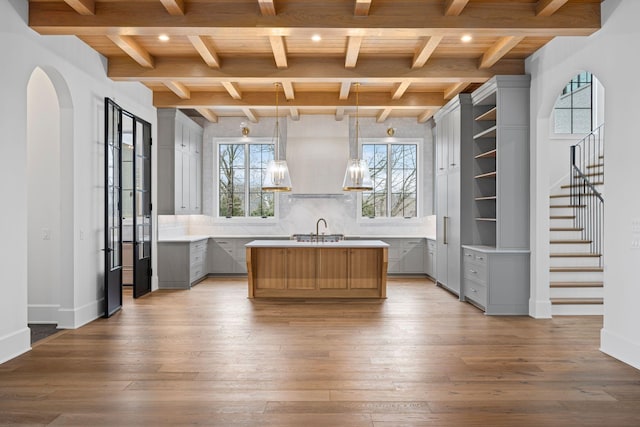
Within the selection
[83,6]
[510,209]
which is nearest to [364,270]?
[510,209]

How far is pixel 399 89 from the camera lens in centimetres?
721

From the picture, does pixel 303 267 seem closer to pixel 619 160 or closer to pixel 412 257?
pixel 412 257

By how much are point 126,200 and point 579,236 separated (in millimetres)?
6495

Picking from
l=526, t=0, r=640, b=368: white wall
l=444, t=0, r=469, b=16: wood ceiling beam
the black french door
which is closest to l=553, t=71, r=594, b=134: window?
l=526, t=0, r=640, b=368: white wall

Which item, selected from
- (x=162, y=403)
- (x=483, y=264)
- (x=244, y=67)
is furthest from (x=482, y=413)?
(x=244, y=67)

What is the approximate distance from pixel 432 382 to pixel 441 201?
496 centimetres

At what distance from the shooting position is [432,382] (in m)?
Answer: 3.53

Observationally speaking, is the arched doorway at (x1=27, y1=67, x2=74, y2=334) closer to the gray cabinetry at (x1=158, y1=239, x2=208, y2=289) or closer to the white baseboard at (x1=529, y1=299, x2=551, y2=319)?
the gray cabinetry at (x1=158, y1=239, x2=208, y2=289)

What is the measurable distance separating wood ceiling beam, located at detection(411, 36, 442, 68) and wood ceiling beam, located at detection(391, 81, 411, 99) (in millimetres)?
752

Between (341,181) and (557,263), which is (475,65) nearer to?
(557,263)

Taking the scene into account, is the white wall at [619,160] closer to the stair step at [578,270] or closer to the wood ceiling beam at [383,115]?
the stair step at [578,270]

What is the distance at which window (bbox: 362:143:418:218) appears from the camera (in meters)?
9.99

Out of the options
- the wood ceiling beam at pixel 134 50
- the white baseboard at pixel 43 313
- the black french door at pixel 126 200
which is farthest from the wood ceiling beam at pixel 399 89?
the white baseboard at pixel 43 313

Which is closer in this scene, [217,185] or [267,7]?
[267,7]
